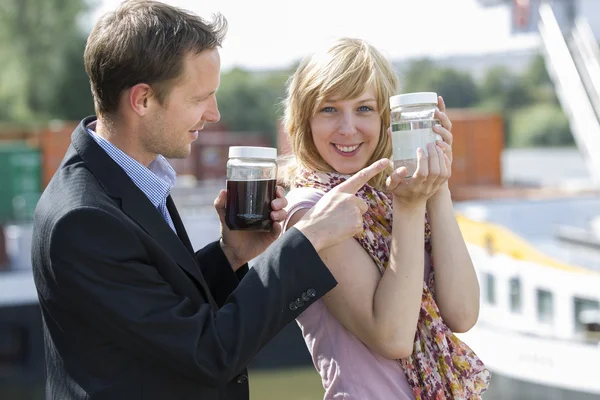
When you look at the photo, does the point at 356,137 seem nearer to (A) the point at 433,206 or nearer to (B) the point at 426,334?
(A) the point at 433,206

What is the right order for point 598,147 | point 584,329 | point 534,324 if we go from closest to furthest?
point 584,329 → point 534,324 → point 598,147

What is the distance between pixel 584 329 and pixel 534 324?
1.07 meters

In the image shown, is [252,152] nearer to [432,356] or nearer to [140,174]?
[140,174]

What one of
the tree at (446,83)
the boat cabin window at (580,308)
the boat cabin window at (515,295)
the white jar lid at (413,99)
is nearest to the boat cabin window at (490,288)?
the boat cabin window at (515,295)

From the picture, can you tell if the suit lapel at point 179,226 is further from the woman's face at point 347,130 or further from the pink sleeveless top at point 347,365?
the woman's face at point 347,130

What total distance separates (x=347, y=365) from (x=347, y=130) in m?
0.60

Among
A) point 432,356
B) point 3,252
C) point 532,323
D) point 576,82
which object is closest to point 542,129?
point 576,82

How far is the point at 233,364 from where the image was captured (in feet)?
6.46

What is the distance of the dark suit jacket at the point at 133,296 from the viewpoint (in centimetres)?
195

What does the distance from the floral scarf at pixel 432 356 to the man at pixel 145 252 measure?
17 centimetres

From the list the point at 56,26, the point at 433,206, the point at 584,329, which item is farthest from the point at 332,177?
the point at 56,26

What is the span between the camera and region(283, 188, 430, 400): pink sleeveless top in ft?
7.51

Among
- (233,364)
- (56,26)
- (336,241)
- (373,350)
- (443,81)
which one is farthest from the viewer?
(443,81)

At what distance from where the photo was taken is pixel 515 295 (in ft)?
47.0
